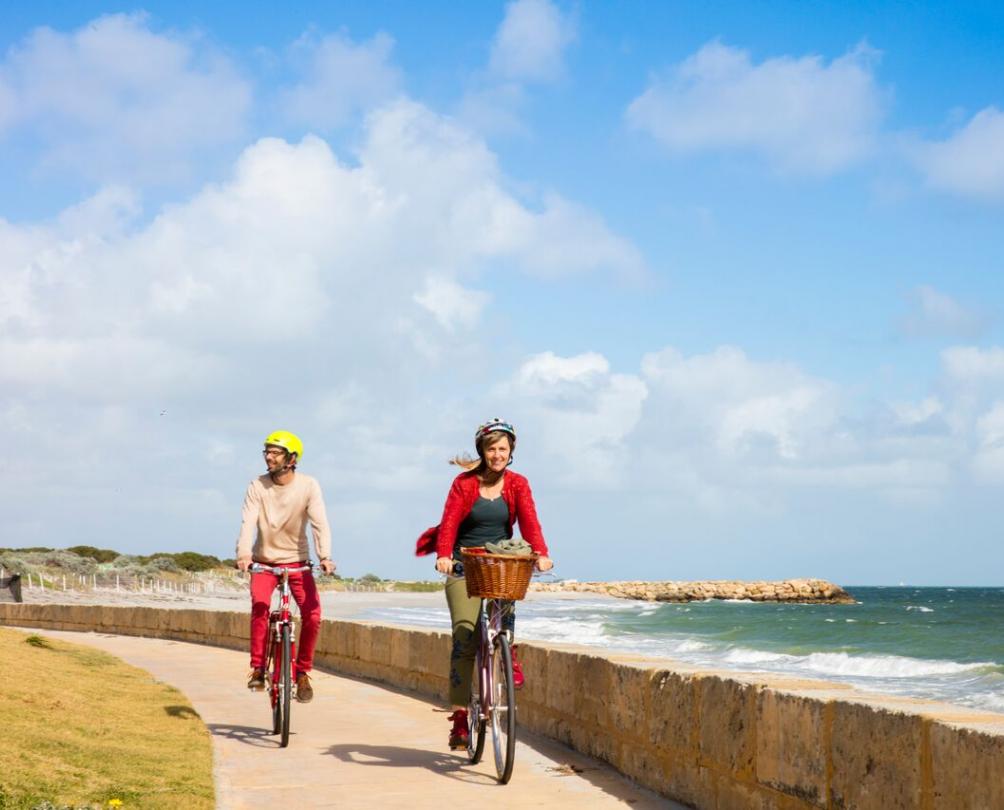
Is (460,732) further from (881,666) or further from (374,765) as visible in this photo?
(881,666)

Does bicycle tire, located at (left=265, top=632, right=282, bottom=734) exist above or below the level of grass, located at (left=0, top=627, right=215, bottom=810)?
above

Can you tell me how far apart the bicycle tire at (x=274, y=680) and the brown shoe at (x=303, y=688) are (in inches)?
5.4

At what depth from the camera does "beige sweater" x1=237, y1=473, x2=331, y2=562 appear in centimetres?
807

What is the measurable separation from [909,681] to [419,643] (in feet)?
57.7

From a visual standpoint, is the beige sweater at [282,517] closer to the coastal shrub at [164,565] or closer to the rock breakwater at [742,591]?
the coastal shrub at [164,565]

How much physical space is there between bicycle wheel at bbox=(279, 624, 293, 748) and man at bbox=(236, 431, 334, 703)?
0.70ft

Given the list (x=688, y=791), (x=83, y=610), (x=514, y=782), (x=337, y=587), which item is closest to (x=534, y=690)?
(x=514, y=782)

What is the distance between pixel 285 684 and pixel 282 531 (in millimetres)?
953

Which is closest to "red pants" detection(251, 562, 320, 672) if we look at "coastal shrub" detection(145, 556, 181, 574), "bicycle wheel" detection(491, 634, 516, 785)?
"bicycle wheel" detection(491, 634, 516, 785)

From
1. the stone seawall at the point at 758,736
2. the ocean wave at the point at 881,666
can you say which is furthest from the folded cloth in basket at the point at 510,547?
the ocean wave at the point at 881,666

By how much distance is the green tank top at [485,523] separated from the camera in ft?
22.8

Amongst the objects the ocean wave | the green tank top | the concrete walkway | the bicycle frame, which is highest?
the green tank top

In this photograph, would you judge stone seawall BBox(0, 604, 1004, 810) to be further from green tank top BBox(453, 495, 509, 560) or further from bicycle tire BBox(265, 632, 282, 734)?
bicycle tire BBox(265, 632, 282, 734)

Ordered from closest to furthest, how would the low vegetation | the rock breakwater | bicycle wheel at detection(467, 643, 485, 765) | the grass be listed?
the grass
bicycle wheel at detection(467, 643, 485, 765)
the low vegetation
the rock breakwater
